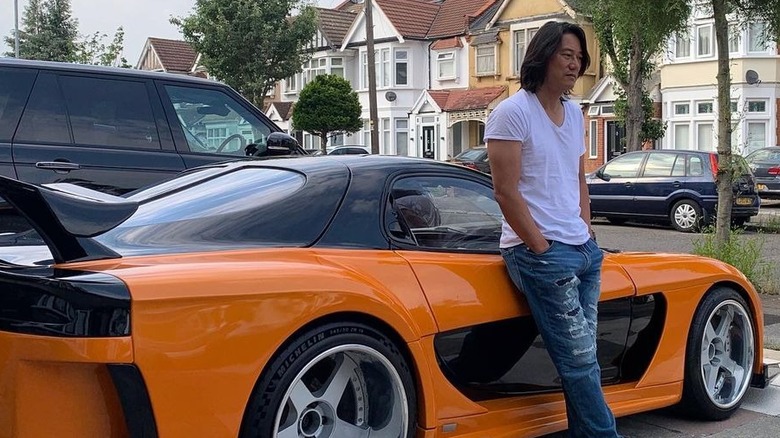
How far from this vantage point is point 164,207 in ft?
12.2

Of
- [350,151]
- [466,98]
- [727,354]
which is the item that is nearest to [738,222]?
[350,151]

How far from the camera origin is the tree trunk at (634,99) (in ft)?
88.7

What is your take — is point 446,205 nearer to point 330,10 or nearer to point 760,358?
point 760,358

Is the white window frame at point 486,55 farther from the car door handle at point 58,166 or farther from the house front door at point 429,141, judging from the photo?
the car door handle at point 58,166

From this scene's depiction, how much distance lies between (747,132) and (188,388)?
30624 millimetres

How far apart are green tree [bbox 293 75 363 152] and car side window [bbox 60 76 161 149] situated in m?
28.4

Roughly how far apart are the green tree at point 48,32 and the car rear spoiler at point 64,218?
48.2 meters

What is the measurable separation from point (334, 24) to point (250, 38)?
14.1 meters

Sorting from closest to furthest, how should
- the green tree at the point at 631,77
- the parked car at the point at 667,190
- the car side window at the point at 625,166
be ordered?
the parked car at the point at 667,190, the car side window at the point at 625,166, the green tree at the point at 631,77

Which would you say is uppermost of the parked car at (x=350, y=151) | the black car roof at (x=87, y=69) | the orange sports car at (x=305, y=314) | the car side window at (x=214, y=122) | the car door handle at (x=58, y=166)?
the black car roof at (x=87, y=69)

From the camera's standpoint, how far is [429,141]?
42.7 meters

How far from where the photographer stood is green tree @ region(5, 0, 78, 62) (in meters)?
49.1

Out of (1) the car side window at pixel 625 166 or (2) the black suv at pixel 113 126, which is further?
(1) the car side window at pixel 625 166

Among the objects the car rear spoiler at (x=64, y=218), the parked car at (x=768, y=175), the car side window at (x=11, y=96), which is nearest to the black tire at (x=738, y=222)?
the parked car at (x=768, y=175)
